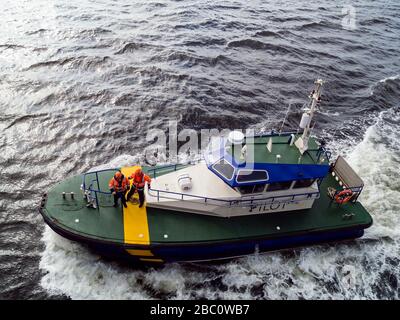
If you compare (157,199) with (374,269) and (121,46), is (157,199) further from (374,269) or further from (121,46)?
(121,46)

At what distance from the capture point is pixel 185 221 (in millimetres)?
10234

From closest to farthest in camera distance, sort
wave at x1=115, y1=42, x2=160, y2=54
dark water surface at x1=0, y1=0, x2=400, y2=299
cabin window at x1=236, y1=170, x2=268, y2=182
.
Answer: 1. cabin window at x1=236, y1=170, x2=268, y2=182
2. dark water surface at x1=0, y1=0, x2=400, y2=299
3. wave at x1=115, y1=42, x2=160, y2=54

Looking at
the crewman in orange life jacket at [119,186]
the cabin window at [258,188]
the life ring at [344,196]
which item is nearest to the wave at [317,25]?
the life ring at [344,196]

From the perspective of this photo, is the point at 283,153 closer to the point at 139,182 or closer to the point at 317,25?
the point at 139,182

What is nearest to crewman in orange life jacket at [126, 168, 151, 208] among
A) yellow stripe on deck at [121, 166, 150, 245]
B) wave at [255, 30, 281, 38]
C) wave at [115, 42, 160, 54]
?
yellow stripe on deck at [121, 166, 150, 245]

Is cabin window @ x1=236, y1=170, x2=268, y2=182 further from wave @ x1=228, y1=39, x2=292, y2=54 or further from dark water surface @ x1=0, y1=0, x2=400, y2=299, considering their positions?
wave @ x1=228, y1=39, x2=292, y2=54

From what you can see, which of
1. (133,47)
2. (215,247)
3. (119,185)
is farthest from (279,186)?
(133,47)

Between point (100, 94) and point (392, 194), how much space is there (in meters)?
15.4

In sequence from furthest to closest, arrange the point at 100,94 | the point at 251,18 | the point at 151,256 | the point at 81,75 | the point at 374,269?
the point at 251,18 < the point at 81,75 < the point at 100,94 < the point at 374,269 < the point at 151,256

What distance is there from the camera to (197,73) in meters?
20.5

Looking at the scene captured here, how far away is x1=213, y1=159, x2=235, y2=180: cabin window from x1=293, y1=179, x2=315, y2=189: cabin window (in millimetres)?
2144

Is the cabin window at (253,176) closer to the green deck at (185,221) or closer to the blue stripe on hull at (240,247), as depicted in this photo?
the green deck at (185,221)

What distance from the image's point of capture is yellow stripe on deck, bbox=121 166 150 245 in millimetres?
9508
